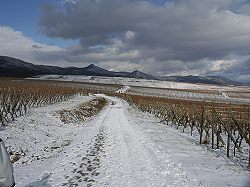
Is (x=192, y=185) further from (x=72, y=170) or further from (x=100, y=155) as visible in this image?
(x=100, y=155)

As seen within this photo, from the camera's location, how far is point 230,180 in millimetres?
11664

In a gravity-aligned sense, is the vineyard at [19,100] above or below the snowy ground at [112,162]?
above

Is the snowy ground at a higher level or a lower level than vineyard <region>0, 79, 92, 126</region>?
lower

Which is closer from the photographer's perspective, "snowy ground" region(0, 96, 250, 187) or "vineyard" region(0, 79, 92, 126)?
"snowy ground" region(0, 96, 250, 187)

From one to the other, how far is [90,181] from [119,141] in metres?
8.90

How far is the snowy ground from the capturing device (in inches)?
442

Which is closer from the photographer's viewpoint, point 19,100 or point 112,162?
point 112,162

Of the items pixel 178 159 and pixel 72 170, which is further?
pixel 178 159

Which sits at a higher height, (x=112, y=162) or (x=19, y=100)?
(x=19, y=100)

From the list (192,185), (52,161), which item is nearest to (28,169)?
(52,161)

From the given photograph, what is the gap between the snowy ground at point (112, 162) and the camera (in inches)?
442

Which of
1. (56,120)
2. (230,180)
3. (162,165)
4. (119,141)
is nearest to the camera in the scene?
(230,180)

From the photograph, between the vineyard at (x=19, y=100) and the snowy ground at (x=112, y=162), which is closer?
the snowy ground at (x=112, y=162)

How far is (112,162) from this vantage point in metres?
13.8
